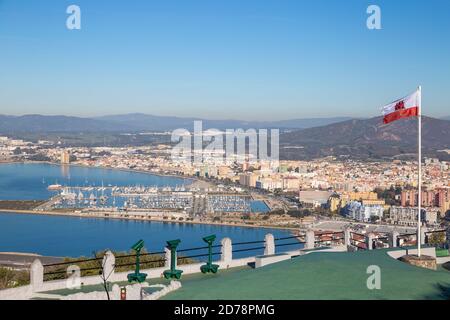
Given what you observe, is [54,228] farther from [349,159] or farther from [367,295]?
[349,159]

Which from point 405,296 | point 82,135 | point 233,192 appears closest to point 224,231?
point 233,192

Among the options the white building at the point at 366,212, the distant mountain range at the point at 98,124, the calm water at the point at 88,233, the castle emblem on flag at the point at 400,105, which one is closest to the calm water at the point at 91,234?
the calm water at the point at 88,233

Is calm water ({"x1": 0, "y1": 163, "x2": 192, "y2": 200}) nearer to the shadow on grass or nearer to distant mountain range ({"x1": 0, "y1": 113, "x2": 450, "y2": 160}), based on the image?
distant mountain range ({"x1": 0, "y1": 113, "x2": 450, "y2": 160})

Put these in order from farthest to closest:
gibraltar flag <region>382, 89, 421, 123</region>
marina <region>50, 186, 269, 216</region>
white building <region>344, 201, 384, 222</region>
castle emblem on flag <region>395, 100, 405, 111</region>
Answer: marina <region>50, 186, 269, 216</region> < white building <region>344, 201, 384, 222</region> < castle emblem on flag <region>395, 100, 405, 111</region> < gibraltar flag <region>382, 89, 421, 123</region>

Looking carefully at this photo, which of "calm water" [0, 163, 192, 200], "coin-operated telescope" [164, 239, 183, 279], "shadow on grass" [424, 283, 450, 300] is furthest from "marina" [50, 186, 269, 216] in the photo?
"shadow on grass" [424, 283, 450, 300]

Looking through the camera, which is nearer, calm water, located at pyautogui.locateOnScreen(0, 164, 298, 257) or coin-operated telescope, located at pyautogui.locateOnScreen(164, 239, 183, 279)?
coin-operated telescope, located at pyautogui.locateOnScreen(164, 239, 183, 279)
